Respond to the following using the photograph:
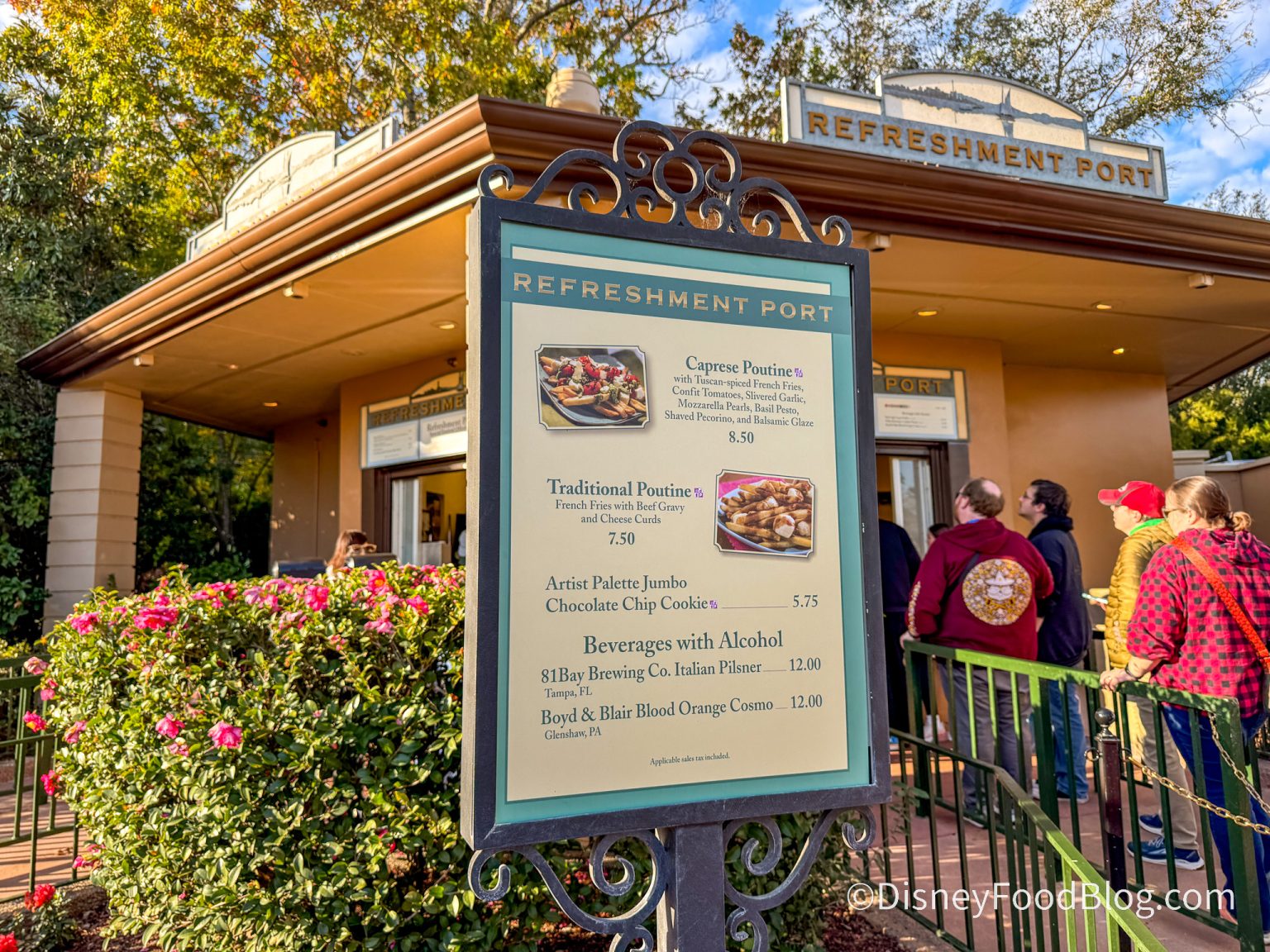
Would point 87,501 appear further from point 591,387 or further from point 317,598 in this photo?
point 591,387

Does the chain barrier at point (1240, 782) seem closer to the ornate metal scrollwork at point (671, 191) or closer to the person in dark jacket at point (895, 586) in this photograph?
the ornate metal scrollwork at point (671, 191)

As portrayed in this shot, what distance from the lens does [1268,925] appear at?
313cm

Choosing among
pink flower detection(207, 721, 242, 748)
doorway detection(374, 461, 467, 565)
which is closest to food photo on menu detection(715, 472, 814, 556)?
pink flower detection(207, 721, 242, 748)

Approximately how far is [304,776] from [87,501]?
7200mm

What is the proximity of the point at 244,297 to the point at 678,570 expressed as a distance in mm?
5177

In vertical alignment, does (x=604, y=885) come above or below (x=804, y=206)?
below

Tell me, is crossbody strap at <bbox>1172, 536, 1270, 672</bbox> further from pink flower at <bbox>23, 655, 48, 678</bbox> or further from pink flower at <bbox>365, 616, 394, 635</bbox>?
pink flower at <bbox>23, 655, 48, 678</bbox>

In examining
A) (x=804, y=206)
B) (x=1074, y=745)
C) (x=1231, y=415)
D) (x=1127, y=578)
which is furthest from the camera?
(x=1231, y=415)

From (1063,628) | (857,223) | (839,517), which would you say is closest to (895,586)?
(1063,628)

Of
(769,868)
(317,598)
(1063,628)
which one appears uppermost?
(317,598)

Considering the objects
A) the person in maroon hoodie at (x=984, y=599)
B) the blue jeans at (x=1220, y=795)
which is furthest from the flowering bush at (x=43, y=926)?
the blue jeans at (x=1220, y=795)

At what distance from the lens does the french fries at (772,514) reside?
7.05 feet

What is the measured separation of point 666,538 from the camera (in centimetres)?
206

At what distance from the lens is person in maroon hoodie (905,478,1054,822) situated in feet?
14.4
